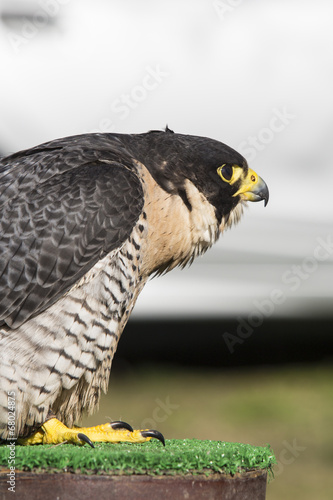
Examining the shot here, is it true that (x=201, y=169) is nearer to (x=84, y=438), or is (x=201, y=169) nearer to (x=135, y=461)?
(x=84, y=438)

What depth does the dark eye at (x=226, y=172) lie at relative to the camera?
154 inches

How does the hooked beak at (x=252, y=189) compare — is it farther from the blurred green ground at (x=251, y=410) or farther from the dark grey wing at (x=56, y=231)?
the blurred green ground at (x=251, y=410)

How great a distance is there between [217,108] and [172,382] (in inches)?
126

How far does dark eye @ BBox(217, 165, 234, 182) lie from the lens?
3916 millimetres

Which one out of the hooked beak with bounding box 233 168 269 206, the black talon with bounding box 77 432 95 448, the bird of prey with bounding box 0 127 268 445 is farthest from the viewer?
the hooked beak with bounding box 233 168 269 206

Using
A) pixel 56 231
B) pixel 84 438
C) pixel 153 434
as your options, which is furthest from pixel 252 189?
pixel 84 438

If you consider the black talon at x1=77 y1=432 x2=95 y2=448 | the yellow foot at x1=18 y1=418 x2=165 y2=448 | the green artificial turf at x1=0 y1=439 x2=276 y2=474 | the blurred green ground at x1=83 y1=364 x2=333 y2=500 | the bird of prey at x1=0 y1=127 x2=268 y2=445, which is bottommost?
the blurred green ground at x1=83 y1=364 x2=333 y2=500

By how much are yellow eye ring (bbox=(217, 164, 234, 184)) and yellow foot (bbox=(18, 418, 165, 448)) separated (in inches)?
54.6

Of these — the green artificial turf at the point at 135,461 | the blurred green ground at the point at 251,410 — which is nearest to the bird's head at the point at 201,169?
the green artificial turf at the point at 135,461

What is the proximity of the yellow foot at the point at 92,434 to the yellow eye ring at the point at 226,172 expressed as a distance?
1.39 meters

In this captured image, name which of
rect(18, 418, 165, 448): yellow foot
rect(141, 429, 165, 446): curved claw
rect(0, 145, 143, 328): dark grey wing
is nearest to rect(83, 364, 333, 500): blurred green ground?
rect(18, 418, 165, 448): yellow foot

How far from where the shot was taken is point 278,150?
19.3 feet

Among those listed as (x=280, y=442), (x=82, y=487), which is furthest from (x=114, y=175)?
(x=280, y=442)

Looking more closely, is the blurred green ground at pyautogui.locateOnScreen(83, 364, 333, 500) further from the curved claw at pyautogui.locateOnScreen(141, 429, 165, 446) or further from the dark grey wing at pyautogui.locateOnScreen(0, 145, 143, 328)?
the dark grey wing at pyautogui.locateOnScreen(0, 145, 143, 328)
